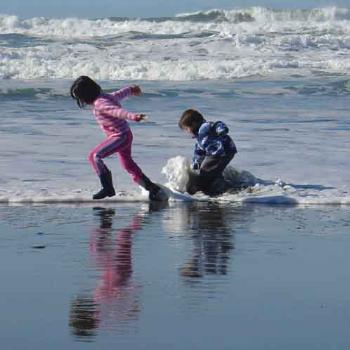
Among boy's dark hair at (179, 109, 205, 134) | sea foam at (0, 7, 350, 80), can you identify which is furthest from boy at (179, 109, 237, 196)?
sea foam at (0, 7, 350, 80)

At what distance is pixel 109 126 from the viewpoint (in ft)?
34.3

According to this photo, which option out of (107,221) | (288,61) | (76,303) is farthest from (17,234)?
(288,61)

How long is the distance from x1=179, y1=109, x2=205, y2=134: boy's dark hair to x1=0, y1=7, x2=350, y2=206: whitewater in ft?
1.01

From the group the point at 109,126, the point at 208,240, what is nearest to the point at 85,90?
the point at 109,126

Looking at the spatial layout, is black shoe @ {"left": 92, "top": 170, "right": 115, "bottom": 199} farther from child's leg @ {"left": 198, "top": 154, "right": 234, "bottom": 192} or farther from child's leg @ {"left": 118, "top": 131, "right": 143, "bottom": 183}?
child's leg @ {"left": 198, "top": 154, "right": 234, "bottom": 192}

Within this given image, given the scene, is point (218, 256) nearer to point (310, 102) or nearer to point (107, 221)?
point (107, 221)

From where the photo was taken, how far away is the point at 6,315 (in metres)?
5.90

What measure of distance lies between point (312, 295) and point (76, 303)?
4.17ft

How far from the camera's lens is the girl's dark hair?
10227mm

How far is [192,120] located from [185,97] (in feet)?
38.0

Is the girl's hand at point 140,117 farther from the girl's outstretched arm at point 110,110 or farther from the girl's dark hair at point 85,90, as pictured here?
the girl's dark hair at point 85,90

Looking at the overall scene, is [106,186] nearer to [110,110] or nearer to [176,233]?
[110,110]

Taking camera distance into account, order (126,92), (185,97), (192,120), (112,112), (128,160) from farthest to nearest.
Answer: (185,97)
(192,120)
(128,160)
(126,92)
(112,112)

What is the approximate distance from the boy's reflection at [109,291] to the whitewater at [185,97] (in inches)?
79.4
